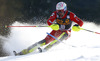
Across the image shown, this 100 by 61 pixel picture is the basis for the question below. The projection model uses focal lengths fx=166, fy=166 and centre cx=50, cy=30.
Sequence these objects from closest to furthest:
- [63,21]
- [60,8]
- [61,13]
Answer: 1. [60,8]
2. [61,13]
3. [63,21]

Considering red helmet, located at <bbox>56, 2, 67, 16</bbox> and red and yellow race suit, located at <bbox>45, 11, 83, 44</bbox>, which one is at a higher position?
red helmet, located at <bbox>56, 2, 67, 16</bbox>

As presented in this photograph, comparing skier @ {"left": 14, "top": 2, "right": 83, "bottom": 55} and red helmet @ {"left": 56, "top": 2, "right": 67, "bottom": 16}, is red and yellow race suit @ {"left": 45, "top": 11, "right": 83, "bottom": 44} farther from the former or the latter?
red helmet @ {"left": 56, "top": 2, "right": 67, "bottom": 16}

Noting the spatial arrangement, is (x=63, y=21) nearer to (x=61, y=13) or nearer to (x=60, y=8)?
(x=61, y=13)

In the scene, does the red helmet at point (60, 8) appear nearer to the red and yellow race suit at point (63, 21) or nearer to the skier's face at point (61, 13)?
the skier's face at point (61, 13)

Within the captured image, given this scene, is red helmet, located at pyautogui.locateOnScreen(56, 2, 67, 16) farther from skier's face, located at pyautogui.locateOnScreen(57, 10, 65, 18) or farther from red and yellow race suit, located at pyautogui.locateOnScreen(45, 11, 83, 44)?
red and yellow race suit, located at pyautogui.locateOnScreen(45, 11, 83, 44)

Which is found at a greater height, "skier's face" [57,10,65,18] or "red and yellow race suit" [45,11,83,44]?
"skier's face" [57,10,65,18]

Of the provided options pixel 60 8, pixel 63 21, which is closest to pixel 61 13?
pixel 60 8

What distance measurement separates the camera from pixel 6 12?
13.6 meters

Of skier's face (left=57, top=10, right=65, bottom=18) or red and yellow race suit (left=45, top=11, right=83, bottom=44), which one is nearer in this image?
skier's face (left=57, top=10, right=65, bottom=18)

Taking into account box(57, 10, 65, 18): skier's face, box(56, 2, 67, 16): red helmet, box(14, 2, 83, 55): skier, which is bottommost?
box(14, 2, 83, 55): skier

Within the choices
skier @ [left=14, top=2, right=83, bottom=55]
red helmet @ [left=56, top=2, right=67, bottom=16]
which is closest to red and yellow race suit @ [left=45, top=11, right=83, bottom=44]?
skier @ [left=14, top=2, right=83, bottom=55]

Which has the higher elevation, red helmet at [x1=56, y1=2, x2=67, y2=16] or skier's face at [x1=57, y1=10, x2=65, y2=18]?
red helmet at [x1=56, y1=2, x2=67, y2=16]

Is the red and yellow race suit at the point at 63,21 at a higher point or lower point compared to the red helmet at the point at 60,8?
lower

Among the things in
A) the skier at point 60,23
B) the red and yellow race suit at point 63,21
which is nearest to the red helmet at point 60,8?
the skier at point 60,23
